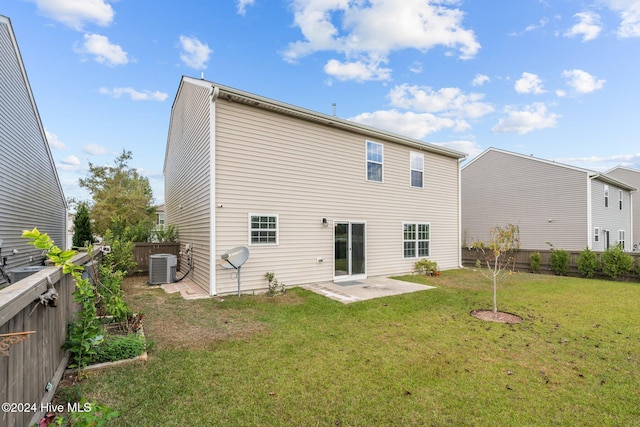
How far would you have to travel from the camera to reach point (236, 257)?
7055 mm

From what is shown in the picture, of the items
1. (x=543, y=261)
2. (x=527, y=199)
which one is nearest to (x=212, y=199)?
(x=543, y=261)

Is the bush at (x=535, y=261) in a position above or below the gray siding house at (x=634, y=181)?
below

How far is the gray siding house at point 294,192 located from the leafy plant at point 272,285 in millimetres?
207

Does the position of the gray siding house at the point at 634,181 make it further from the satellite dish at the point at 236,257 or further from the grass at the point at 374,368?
the satellite dish at the point at 236,257

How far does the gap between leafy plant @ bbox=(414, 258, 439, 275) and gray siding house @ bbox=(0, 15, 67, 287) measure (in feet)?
41.8

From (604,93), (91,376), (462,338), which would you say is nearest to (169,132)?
(91,376)

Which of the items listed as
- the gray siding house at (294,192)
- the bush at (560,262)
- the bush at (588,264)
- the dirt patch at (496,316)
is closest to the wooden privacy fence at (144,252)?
the gray siding house at (294,192)

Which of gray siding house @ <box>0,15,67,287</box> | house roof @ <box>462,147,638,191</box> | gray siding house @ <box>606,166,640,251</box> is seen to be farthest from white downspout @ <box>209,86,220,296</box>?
gray siding house @ <box>606,166,640,251</box>

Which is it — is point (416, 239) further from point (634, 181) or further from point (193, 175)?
point (634, 181)

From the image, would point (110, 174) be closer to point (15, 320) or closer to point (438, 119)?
point (438, 119)

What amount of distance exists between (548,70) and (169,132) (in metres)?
16.7

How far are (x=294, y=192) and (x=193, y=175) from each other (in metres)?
3.40

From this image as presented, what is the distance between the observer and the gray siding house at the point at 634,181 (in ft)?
72.1

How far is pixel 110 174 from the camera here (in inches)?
920
